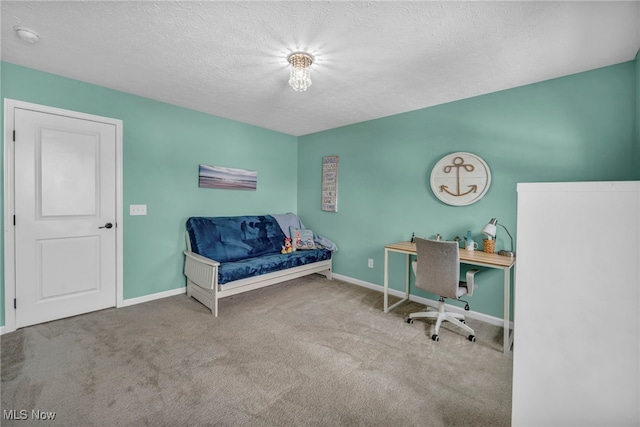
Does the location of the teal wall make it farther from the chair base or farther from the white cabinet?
the white cabinet

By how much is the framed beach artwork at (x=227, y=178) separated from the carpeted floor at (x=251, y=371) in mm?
1602

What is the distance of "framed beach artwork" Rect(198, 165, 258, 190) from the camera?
3509 millimetres

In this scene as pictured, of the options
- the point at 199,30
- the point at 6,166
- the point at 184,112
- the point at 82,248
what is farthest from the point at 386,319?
the point at 6,166

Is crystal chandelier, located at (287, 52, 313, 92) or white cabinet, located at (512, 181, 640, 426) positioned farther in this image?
crystal chandelier, located at (287, 52, 313, 92)

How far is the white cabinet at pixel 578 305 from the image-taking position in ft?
2.39

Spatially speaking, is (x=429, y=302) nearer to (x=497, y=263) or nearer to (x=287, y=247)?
(x=497, y=263)

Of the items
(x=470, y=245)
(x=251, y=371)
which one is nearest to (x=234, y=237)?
(x=251, y=371)

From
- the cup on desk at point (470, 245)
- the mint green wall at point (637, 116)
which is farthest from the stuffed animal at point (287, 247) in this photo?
the mint green wall at point (637, 116)

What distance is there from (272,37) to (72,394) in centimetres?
260

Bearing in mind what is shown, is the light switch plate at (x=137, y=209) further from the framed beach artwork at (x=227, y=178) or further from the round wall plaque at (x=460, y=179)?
the round wall plaque at (x=460, y=179)

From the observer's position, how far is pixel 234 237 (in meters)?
3.51

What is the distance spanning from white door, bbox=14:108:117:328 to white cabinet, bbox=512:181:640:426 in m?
3.45

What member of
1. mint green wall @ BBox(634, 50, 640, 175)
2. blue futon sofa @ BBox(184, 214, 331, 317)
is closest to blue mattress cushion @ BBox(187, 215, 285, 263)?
blue futon sofa @ BBox(184, 214, 331, 317)

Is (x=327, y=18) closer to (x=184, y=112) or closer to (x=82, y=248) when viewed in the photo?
(x=184, y=112)
